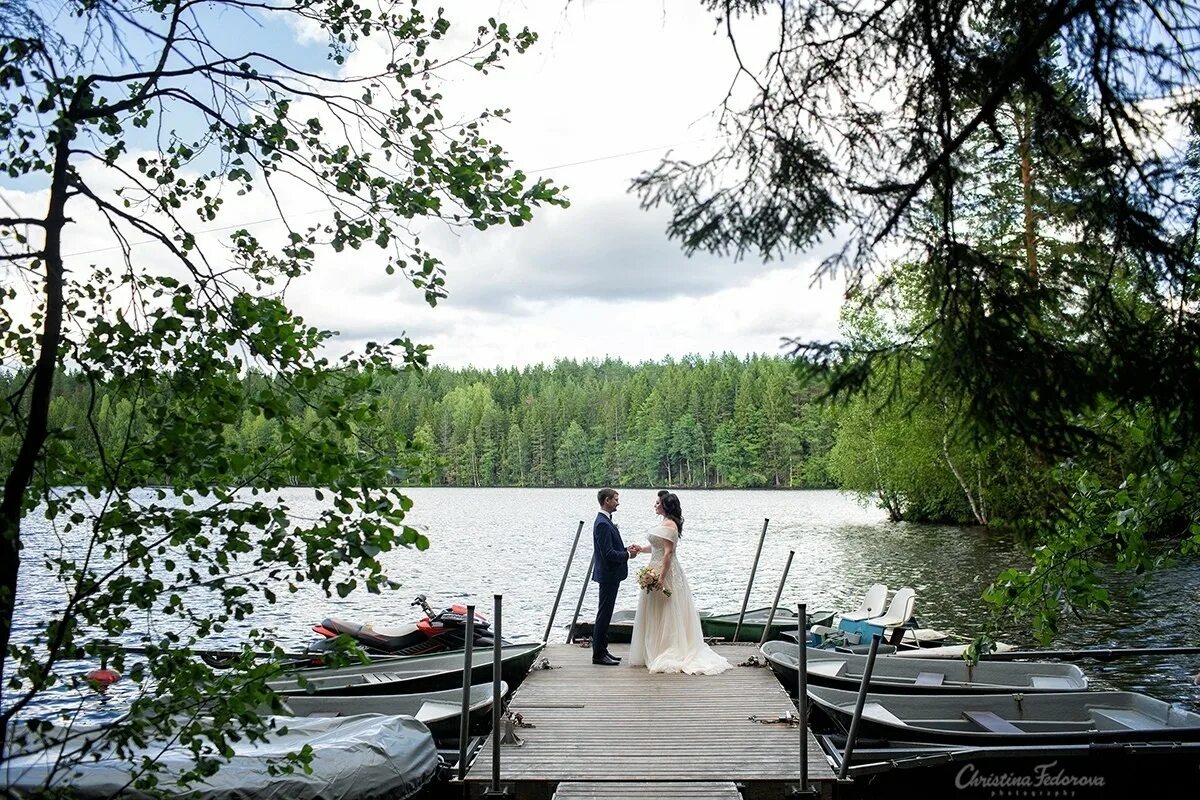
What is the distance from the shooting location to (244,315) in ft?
12.3

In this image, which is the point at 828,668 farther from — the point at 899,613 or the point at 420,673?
the point at 420,673

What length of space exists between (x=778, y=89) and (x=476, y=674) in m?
10.2

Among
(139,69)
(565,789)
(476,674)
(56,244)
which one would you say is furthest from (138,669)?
(476,674)

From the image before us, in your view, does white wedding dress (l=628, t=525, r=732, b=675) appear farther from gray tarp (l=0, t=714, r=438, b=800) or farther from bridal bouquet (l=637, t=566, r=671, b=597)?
gray tarp (l=0, t=714, r=438, b=800)

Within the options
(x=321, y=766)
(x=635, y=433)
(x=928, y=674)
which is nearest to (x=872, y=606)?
(x=928, y=674)

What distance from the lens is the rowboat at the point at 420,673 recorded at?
1208 centimetres

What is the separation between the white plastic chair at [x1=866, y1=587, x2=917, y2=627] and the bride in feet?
14.7

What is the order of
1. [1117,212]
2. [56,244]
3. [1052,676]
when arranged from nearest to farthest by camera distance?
[56,244] < [1117,212] < [1052,676]

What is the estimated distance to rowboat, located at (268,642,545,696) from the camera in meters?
12.1

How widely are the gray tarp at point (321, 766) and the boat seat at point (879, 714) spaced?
13.6 feet

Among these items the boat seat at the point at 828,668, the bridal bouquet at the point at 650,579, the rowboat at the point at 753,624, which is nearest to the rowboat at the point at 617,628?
the rowboat at the point at 753,624

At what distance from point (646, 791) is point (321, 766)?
7.60ft

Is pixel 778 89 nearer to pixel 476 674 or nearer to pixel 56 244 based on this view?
pixel 56 244

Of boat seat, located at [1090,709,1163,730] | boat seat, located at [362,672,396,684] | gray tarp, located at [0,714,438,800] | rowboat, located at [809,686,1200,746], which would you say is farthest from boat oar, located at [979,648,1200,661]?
boat seat, located at [362,672,396,684]
